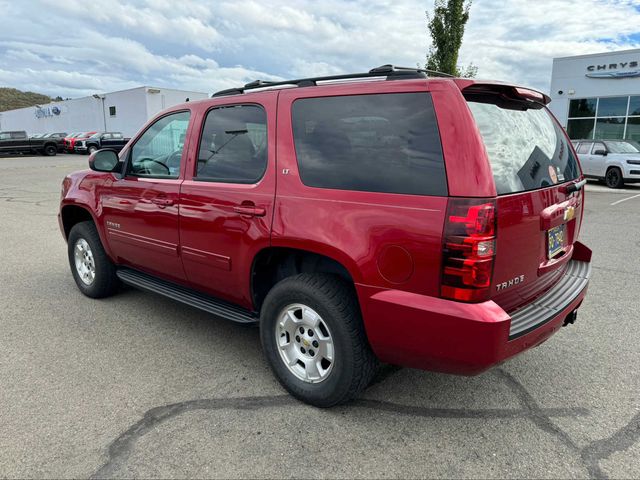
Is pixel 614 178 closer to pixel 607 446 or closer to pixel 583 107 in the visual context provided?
pixel 583 107

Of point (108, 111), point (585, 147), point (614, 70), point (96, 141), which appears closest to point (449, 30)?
point (585, 147)

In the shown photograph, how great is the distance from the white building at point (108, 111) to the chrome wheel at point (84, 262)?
31055 millimetres

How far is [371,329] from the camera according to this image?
2592 mm

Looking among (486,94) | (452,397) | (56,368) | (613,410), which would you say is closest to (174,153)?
(56,368)

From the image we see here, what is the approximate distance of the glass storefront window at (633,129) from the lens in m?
22.8

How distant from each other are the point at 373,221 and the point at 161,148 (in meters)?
2.25

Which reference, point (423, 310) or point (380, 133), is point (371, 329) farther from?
point (380, 133)

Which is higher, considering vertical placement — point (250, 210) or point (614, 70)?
point (614, 70)

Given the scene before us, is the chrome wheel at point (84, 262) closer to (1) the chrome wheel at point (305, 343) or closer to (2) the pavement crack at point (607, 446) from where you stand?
(1) the chrome wheel at point (305, 343)

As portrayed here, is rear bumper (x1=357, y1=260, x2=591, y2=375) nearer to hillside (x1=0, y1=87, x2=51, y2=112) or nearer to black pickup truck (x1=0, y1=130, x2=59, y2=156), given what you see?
black pickup truck (x1=0, y1=130, x2=59, y2=156)

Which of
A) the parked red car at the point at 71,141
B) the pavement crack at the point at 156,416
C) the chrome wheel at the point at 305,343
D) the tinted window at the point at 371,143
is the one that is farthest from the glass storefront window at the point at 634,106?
the parked red car at the point at 71,141

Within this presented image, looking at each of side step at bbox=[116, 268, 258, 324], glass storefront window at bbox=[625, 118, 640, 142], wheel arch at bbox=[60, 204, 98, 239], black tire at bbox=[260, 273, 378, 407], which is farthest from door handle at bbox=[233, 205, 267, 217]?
glass storefront window at bbox=[625, 118, 640, 142]

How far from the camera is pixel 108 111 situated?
4594 centimetres

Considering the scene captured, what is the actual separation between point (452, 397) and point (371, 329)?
2.86 feet
